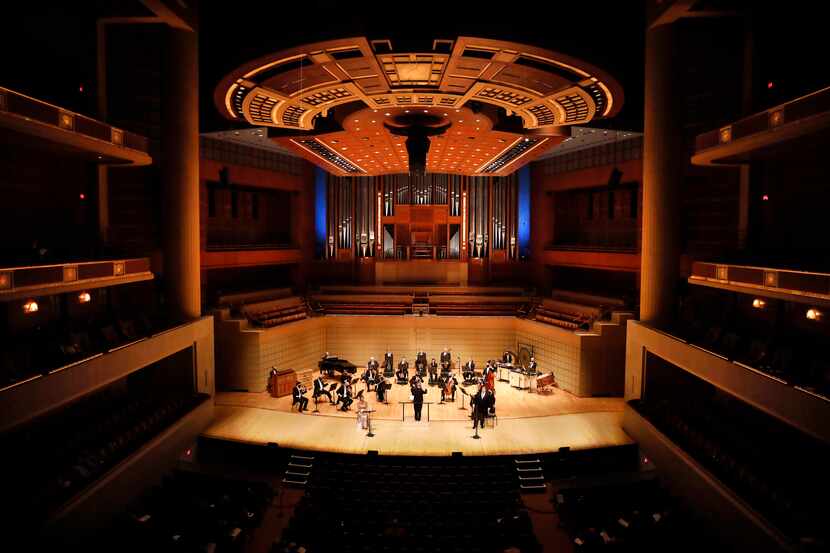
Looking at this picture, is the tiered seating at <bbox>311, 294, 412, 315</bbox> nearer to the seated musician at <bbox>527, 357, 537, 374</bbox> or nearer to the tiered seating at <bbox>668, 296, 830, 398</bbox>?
the seated musician at <bbox>527, 357, 537, 374</bbox>

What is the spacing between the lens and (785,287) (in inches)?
308

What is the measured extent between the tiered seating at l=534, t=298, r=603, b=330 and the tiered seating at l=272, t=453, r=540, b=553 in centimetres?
642

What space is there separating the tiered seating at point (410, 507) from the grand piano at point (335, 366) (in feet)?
16.8

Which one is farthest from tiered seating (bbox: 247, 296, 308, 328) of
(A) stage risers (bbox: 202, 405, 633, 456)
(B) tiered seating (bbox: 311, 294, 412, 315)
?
(A) stage risers (bbox: 202, 405, 633, 456)

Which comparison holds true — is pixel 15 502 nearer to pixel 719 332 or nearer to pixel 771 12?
pixel 719 332

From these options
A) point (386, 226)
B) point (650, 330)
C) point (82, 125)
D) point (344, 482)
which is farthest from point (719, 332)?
point (82, 125)

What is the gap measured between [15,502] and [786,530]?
32.9 ft

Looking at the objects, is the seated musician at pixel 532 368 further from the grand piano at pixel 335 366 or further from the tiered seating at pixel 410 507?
the grand piano at pixel 335 366

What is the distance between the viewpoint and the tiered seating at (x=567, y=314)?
48.5ft

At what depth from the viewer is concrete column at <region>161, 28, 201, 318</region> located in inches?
477

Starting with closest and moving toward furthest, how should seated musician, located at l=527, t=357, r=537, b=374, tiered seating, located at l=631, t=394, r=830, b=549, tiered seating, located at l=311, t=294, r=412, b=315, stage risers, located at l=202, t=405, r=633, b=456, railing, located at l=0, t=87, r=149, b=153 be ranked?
tiered seating, located at l=631, t=394, r=830, b=549
railing, located at l=0, t=87, r=149, b=153
stage risers, located at l=202, t=405, r=633, b=456
seated musician, located at l=527, t=357, r=537, b=374
tiered seating, located at l=311, t=294, r=412, b=315

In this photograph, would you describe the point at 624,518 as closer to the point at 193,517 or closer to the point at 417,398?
the point at 417,398

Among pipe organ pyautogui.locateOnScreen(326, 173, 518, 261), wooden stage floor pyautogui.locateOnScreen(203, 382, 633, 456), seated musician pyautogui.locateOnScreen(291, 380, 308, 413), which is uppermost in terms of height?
pipe organ pyautogui.locateOnScreen(326, 173, 518, 261)

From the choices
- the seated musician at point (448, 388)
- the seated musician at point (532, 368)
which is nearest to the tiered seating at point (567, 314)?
the seated musician at point (532, 368)
